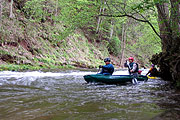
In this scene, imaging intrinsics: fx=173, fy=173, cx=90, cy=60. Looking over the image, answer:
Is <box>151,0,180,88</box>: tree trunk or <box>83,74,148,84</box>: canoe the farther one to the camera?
<box>83,74,148,84</box>: canoe

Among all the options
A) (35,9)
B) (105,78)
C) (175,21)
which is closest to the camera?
(175,21)

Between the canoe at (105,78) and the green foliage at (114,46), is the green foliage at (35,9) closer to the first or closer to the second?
the canoe at (105,78)

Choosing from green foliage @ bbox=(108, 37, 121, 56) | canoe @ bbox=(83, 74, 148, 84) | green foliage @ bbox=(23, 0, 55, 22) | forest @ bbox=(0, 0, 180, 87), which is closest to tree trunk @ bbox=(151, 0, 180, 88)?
forest @ bbox=(0, 0, 180, 87)

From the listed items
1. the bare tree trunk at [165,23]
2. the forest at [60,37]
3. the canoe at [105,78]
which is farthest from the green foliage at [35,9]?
the bare tree trunk at [165,23]

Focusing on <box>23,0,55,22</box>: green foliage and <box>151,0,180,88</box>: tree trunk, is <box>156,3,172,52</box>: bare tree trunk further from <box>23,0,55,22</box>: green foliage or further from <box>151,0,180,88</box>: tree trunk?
<box>23,0,55,22</box>: green foliage

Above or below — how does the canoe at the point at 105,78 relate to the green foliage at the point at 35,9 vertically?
below

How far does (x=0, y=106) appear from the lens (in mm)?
3631

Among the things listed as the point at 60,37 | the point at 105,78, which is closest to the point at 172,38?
the point at 105,78

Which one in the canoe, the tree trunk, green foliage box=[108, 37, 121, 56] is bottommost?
the canoe

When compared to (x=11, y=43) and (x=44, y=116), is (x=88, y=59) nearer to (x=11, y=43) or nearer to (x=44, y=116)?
(x=11, y=43)

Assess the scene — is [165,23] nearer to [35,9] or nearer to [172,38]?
[172,38]

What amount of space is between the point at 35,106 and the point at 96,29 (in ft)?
77.7

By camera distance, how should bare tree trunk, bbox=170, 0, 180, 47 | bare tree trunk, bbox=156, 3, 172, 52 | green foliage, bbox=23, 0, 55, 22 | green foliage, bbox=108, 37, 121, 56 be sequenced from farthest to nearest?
green foliage, bbox=108, 37, 121, 56
green foliage, bbox=23, 0, 55, 22
bare tree trunk, bbox=156, 3, 172, 52
bare tree trunk, bbox=170, 0, 180, 47

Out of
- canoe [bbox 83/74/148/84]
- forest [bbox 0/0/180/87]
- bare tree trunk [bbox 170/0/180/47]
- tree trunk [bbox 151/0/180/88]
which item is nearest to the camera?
bare tree trunk [bbox 170/0/180/47]
